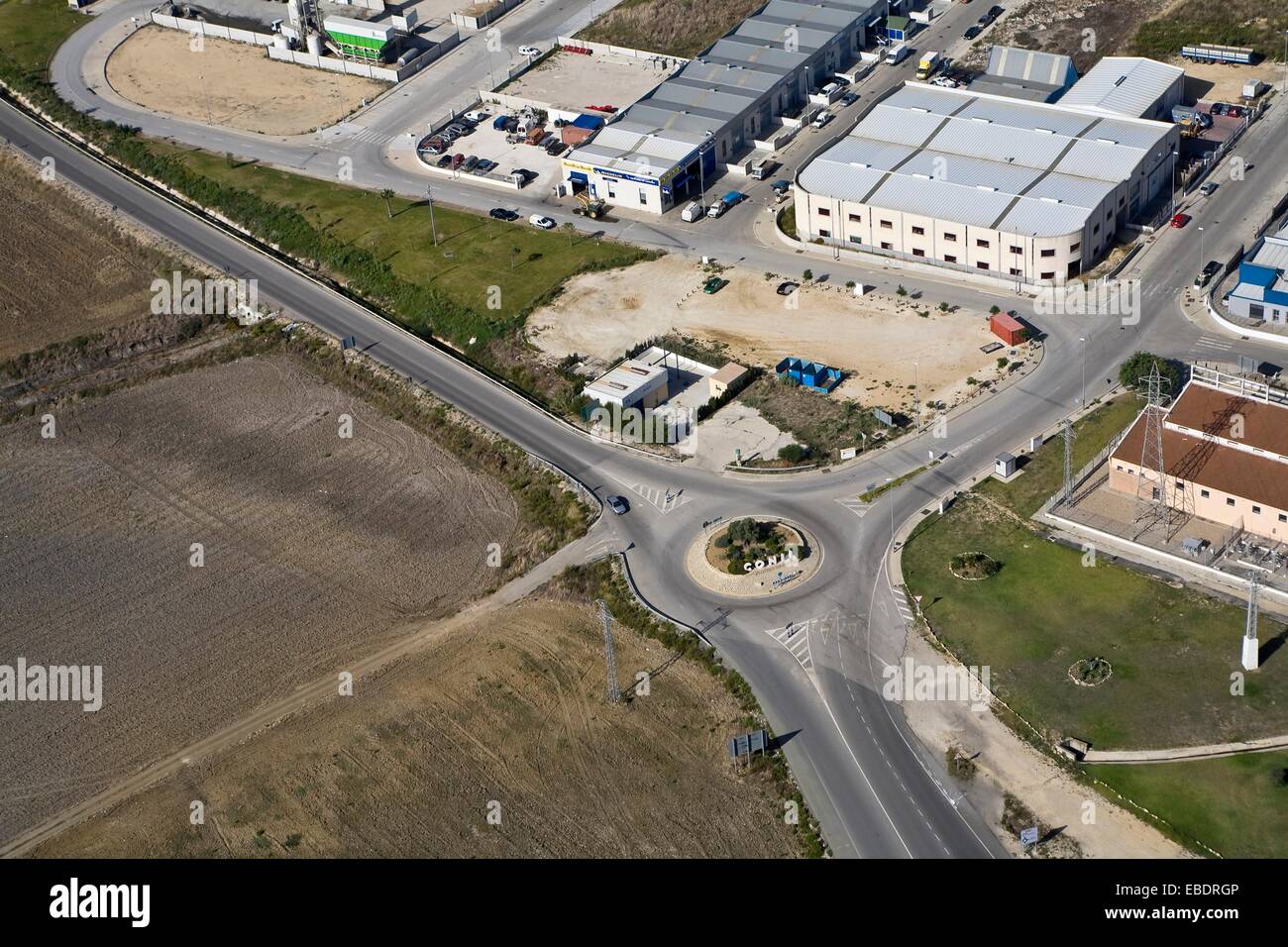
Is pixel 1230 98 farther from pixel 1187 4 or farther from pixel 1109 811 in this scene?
pixel 1109 811

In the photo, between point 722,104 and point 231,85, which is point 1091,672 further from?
point 231,85

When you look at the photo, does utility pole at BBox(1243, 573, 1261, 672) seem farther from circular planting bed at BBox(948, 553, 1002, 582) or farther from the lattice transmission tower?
circular planting bed at BBox(948, 553, 1002, 582)

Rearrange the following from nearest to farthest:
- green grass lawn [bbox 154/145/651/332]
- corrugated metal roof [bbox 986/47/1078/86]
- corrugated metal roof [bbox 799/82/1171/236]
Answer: corrugated metal roof [bbox 799/82/1171/236]
green grass lawn [bbox 154/145/651/332]
corrugated metal roof [bbox 986/47/1078/86]

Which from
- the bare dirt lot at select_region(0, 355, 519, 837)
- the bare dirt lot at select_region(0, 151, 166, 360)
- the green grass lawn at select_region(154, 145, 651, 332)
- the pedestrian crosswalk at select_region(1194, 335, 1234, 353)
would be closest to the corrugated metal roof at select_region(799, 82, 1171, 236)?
the pedestrian crosswalk at select_region(1194, 335, 1234, 353)
